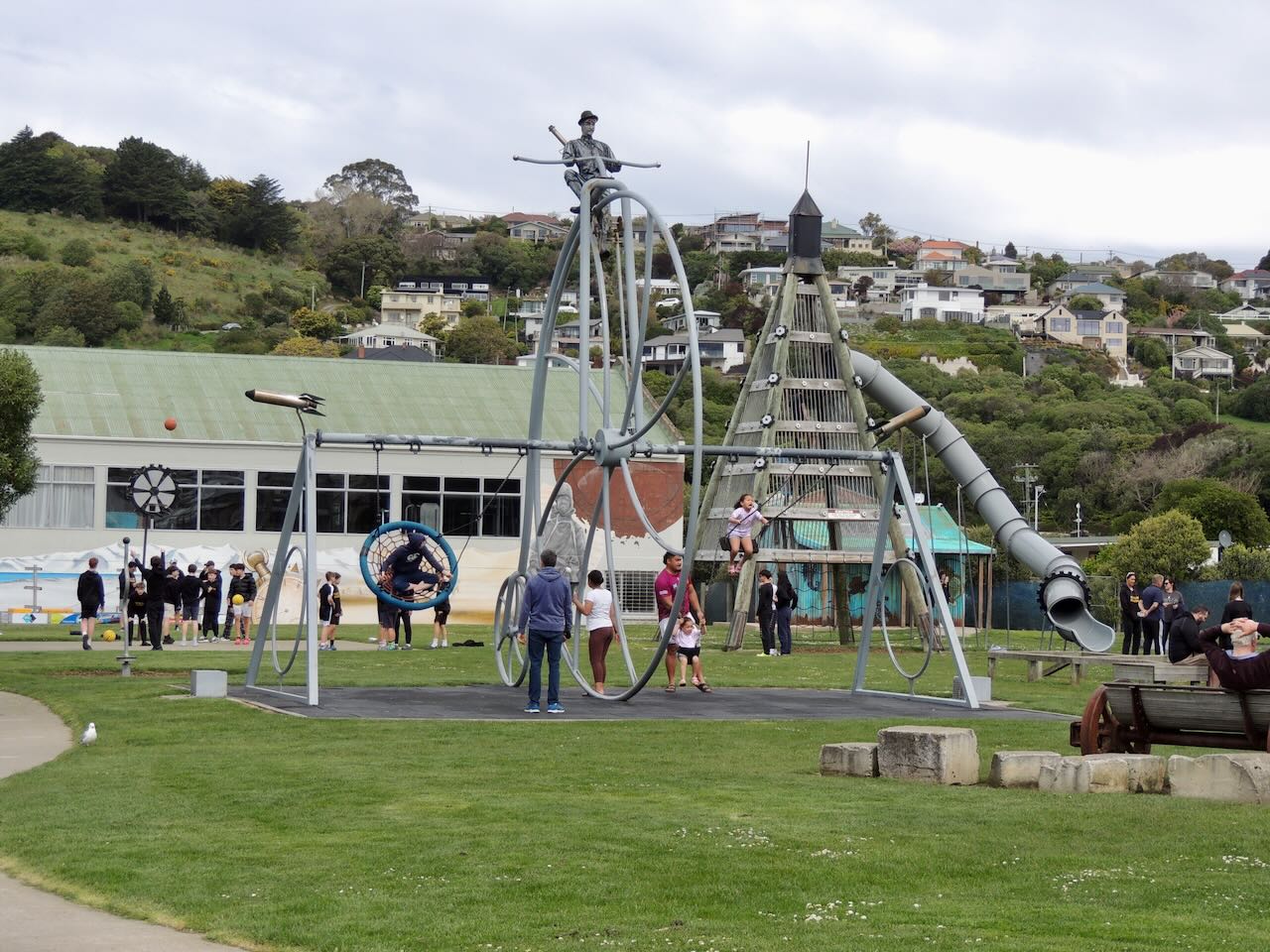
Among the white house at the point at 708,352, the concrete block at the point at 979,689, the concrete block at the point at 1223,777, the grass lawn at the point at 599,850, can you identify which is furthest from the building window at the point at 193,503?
the white house at the point at 708,352

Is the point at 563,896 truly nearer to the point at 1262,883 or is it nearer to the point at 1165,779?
the point at 1262,883

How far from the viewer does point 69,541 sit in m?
51.7

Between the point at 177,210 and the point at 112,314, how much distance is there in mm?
53989

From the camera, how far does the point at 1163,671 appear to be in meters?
24.7

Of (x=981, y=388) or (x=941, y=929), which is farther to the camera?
(x=981, y=388)

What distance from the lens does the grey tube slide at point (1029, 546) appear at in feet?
115

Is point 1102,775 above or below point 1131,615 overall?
below

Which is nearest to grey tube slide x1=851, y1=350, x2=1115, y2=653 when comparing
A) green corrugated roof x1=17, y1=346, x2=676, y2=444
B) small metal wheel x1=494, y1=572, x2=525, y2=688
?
small metal wheel x1=494, y1=572, x2=525, y2=688

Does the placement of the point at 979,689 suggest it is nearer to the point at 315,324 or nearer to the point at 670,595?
the point at 670,595

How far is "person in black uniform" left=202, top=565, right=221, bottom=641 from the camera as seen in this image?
38062 mm

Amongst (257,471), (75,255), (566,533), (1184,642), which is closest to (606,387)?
(1184,642)

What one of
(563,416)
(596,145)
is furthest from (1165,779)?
(563,416)

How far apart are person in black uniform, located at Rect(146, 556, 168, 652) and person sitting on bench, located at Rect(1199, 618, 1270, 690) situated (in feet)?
77.5

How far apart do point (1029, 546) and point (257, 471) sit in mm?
25643
